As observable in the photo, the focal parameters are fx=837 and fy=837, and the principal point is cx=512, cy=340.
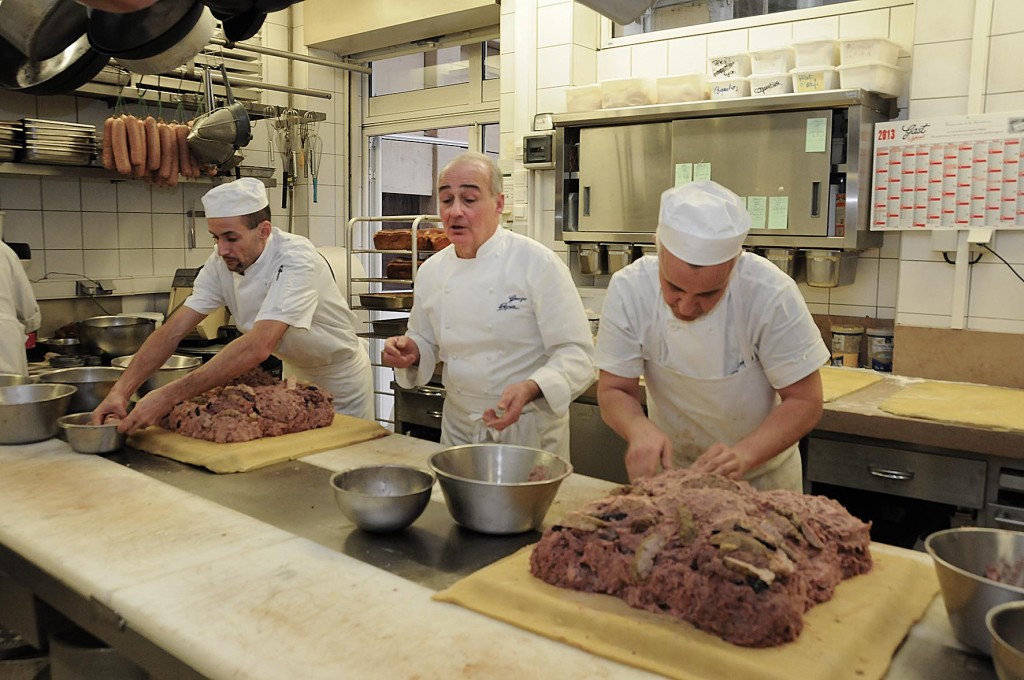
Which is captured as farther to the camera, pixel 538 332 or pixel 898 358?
pixel 898 358

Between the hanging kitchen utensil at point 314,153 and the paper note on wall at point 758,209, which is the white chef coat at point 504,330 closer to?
the paper note on wall at point 758,209

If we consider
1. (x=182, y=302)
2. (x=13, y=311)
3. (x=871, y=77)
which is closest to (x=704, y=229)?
(x=871, y=77)

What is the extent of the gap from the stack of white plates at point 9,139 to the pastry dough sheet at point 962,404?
14.3 ft

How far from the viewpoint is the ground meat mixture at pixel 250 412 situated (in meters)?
2.67

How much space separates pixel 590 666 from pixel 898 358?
2.86m

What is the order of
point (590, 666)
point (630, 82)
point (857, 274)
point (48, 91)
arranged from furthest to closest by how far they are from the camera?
point (630, 82) < point (857, 274) < point (48, 91) < point (590, 666)

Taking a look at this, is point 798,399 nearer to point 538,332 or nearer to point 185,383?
point 538,332

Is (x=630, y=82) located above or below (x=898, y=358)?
above

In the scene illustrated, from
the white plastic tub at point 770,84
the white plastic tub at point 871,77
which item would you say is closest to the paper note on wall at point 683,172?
the white plastic tub at point 770,84

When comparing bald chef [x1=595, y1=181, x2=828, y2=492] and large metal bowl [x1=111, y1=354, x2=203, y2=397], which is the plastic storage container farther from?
large metal bowl [x1=111, y1=354, x2=203, y2=397]

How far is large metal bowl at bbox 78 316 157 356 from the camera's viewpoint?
181 inches

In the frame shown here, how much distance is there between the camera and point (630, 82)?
4188mm

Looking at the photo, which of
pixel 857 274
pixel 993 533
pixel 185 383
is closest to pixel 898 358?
pixel 857 274

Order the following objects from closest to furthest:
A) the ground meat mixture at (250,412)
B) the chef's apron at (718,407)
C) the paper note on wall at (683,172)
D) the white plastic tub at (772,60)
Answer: the chef's apron at (718,407) → the ground meat mixture at (250,412) → the white plastic tub at (772,60) → the paper note on wall at (683,172)
